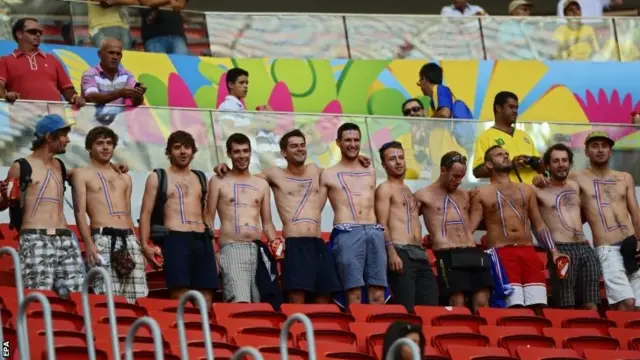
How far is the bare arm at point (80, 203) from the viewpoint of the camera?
13352 millimetres

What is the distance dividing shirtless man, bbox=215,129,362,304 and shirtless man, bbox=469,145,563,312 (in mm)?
1105

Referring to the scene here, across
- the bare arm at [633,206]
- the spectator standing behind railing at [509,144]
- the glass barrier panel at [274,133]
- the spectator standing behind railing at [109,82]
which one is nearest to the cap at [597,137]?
the bare arm at [633,206]

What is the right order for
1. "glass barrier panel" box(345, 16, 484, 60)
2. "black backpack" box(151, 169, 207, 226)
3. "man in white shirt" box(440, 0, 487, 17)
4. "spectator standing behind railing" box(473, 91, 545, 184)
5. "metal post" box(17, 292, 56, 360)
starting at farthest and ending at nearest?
"man in white shirt" box(440, 0, 487, 17)
"glass barrier panel" box(345, 16, 484, 60)
"spectator standing behind railing" box(473, 91, 545, 184)
"black backpack" box(151, 169, 207, 226)
"metal post" box(17, 292, 56, 360)

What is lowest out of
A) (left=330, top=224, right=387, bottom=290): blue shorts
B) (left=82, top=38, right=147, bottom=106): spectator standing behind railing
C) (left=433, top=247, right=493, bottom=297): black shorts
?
(left=433, top=247, right=493, bottom=297): black shorts

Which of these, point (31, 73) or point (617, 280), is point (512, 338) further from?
point (31, 73)

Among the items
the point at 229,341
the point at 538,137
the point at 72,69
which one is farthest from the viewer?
the point at 72,69

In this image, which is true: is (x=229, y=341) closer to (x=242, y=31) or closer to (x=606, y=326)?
(x=606, y=326)

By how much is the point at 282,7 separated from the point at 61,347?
14515 mm

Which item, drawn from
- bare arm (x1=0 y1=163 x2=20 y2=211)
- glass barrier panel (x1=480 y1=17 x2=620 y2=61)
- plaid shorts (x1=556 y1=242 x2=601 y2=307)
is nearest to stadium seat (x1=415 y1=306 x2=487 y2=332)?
plaid shorts (x1=556 y1=242 x2=601 y2=307)

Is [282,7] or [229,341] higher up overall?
[282,7]

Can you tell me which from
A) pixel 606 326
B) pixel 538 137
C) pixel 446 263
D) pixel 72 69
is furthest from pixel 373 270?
pixel 72 69

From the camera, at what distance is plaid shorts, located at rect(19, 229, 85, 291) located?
13.0 metres

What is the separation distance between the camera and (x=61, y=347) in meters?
10.7

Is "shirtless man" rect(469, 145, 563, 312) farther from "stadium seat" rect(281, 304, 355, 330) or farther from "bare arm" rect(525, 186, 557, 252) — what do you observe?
"stadium seat" rect(281, 304, 355, 330)
